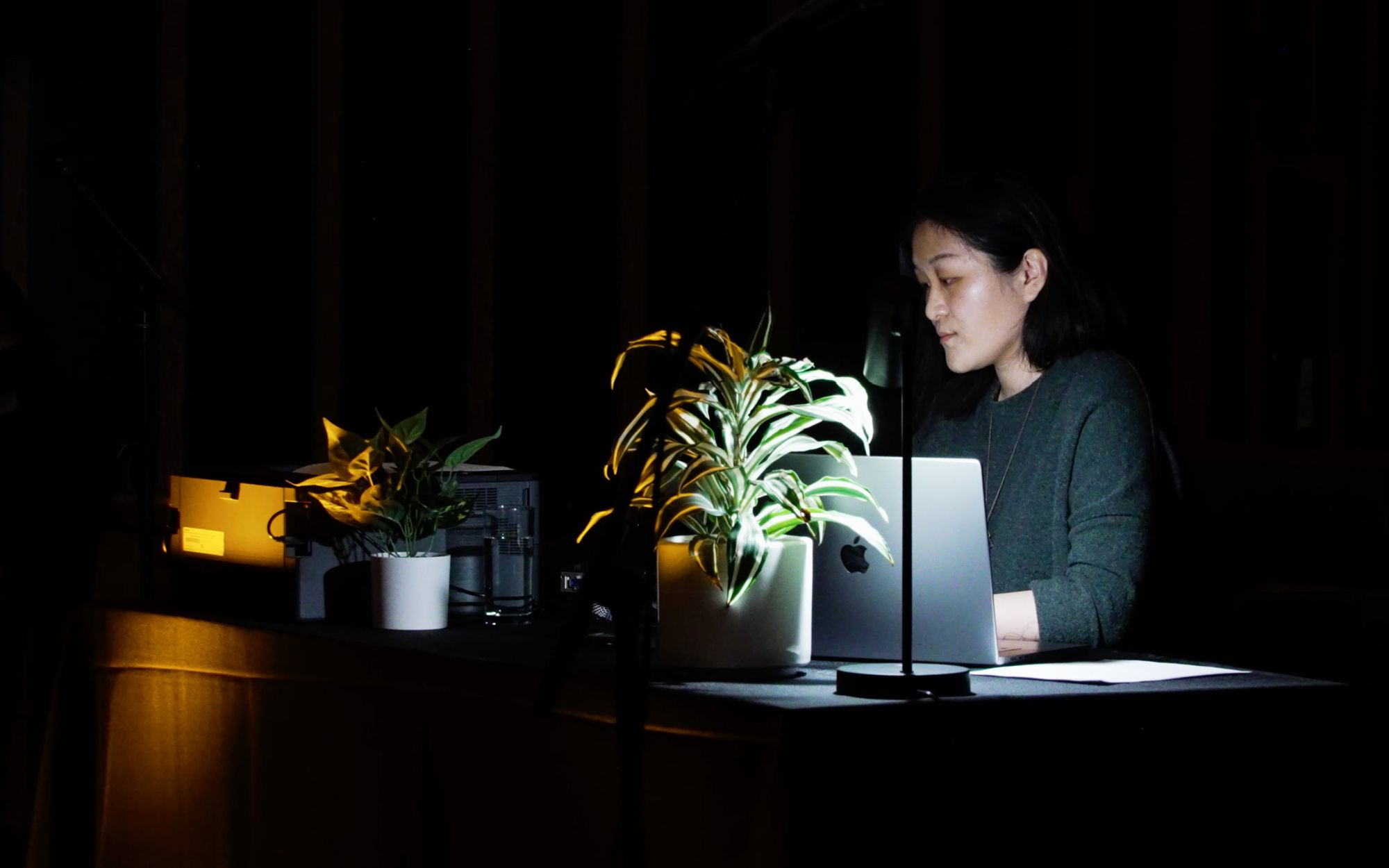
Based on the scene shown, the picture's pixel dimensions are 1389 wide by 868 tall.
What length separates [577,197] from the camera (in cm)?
446

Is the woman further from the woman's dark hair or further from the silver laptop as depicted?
the silver laptop

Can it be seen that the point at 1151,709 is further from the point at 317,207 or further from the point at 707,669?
the point at 317,207

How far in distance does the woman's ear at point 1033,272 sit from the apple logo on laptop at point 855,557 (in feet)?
3.00

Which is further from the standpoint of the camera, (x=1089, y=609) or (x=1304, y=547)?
(x=1304, y=547)

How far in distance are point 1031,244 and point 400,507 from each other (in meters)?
1.11

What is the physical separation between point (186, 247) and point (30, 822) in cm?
233

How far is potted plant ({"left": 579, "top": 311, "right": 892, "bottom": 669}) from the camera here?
1.61 meters

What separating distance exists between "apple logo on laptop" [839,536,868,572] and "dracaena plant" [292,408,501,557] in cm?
62

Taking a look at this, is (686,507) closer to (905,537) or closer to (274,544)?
(905,537)

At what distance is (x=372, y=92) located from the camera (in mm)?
4340

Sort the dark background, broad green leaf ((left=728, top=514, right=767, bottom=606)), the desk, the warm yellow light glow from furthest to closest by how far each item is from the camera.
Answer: the dark background
the warm yellow light glow
broad green leaf ((left=728, top=514, right=767, bottom=606))
the desk

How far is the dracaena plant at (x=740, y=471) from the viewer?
1605 millimetres

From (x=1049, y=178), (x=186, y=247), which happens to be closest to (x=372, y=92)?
(x=186, y=247)

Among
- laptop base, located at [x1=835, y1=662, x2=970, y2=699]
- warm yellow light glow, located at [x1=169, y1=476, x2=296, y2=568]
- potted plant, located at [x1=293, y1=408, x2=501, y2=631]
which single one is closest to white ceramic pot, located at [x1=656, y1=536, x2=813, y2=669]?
laptop base, located at [x1=835, y1=662, x2=970, y2=699]
